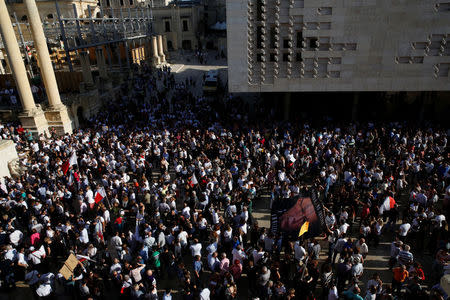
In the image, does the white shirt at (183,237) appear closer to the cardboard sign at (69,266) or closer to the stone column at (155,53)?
the cardboard sign at (69,266)

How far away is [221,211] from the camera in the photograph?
1352 centimetres

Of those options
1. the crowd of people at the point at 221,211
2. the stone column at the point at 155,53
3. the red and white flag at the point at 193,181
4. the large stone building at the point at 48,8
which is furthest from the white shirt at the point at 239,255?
the large stone building at the point at 48,8

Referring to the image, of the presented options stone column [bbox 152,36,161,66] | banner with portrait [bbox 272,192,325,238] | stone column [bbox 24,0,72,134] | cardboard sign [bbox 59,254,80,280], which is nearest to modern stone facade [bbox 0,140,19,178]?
stone column [bbox 24,0,72,134]

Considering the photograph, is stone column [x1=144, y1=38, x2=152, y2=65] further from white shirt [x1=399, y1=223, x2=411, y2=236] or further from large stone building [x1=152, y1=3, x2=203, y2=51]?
white shirt [x1=399, y1=223, x2=411, y2=236]

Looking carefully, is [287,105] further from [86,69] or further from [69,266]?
[69,266]

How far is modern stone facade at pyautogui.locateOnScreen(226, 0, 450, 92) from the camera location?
1920 centimetres

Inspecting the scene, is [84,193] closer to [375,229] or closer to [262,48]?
[375,229]

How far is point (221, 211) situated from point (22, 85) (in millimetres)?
15954

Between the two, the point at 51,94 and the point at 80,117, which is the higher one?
the point at 51,94

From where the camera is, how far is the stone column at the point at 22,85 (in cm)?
1961

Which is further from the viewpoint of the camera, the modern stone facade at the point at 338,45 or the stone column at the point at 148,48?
the stone column at the point at 148,48

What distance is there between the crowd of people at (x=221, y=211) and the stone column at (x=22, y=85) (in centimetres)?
87

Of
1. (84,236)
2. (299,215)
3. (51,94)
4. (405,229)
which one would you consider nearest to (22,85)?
(51,94)

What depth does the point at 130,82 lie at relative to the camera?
33375 mm
